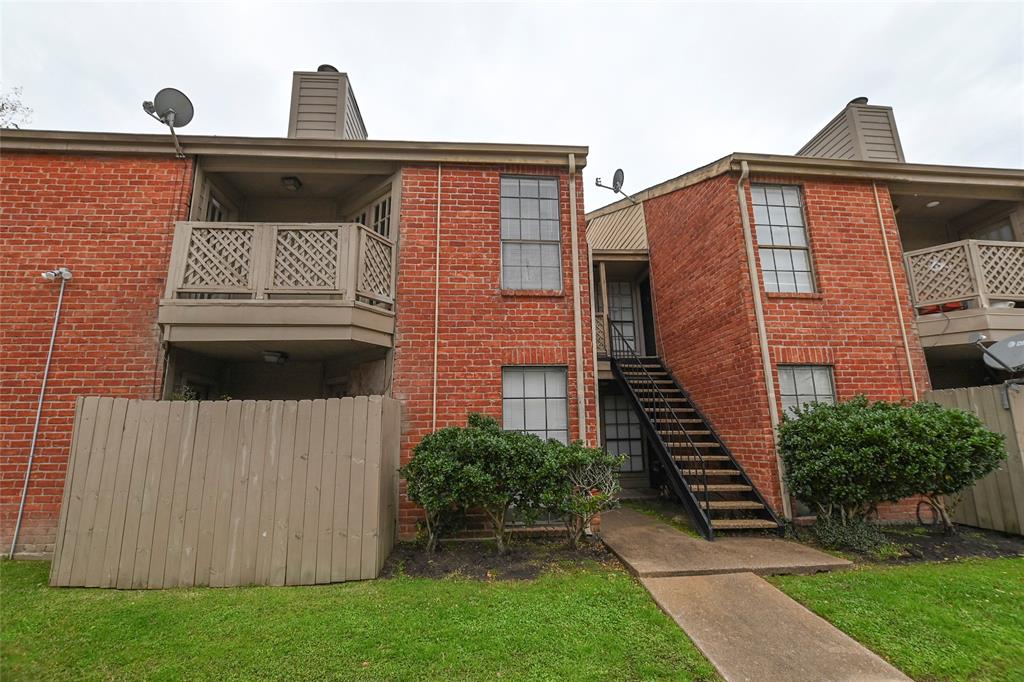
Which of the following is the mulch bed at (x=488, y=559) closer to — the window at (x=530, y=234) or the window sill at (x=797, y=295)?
the window at (x=530, y=234)

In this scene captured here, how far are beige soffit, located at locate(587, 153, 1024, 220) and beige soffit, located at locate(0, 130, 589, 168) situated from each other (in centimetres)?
277

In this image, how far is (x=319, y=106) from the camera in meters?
8.34

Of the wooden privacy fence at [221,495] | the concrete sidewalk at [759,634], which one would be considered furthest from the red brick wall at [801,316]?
the wooden privacy fence at [221,495]

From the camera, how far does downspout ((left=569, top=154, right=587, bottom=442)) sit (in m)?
6.42

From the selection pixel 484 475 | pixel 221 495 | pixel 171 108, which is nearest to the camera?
pixel 221 495

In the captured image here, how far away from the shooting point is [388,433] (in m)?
5.36

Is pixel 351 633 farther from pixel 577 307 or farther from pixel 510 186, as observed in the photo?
pixel 510 186

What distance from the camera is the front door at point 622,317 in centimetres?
1134

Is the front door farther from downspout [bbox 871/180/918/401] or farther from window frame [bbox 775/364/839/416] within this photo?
downspout [bbox 871/180/918/401]

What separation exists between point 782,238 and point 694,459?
4281 millimetres

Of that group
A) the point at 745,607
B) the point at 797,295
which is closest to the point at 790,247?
the point at 797,295

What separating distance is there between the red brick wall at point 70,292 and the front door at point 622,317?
30.8ft

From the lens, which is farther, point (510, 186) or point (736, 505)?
point (510, 186)

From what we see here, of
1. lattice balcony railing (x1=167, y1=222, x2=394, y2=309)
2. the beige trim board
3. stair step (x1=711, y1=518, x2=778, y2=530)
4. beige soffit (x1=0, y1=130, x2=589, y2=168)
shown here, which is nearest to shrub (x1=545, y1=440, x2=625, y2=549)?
stair step (x1=711, y1=518, x2=778, y2=530)
